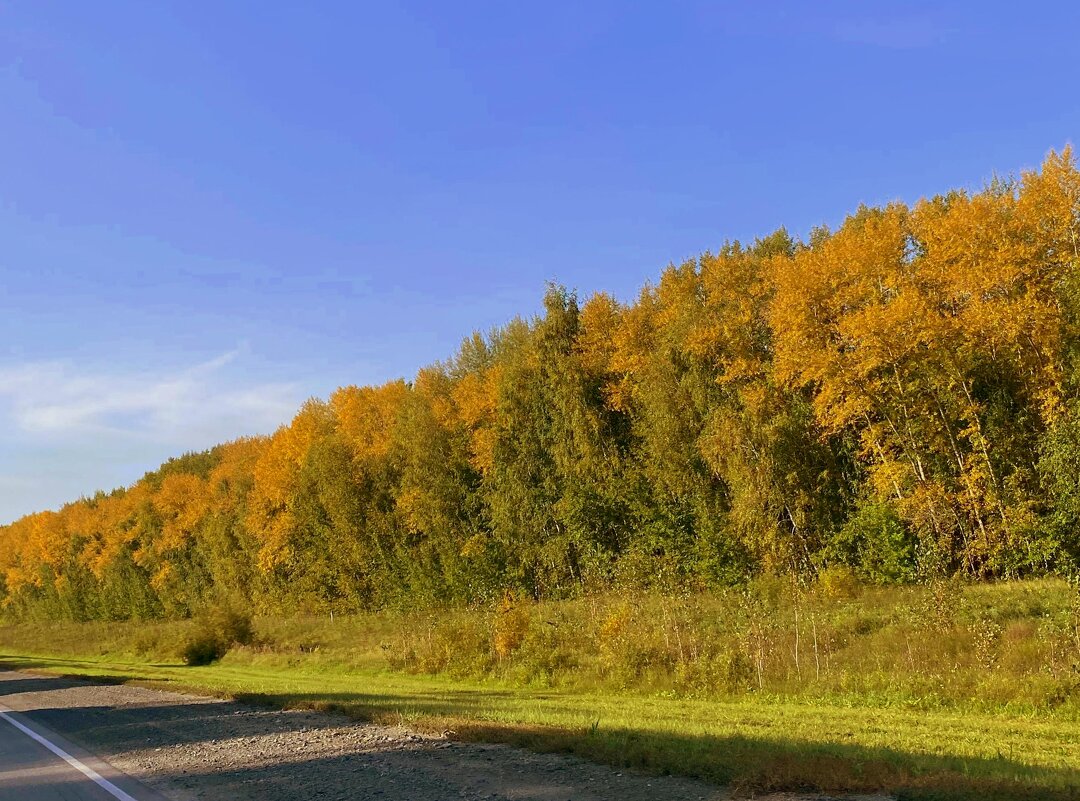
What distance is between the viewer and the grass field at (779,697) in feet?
28.9

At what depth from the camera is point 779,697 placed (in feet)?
58.6

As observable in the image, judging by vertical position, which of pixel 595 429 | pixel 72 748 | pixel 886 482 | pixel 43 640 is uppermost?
pixel 595 429

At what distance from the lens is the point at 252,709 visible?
1828cm

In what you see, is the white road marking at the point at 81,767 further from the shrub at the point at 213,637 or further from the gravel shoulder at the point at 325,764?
the shrub at the point at 213,637

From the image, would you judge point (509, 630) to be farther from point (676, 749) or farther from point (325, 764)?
point (676, 749)

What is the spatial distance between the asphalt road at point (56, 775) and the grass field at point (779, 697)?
15.7ft

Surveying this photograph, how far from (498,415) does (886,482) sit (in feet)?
74.7

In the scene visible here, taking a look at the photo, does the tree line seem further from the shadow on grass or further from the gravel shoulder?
the gravel shoulder

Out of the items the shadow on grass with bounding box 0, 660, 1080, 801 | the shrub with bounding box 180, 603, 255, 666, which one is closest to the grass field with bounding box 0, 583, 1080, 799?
the shadow on grass with bounding box 0, 660, 1080, 801

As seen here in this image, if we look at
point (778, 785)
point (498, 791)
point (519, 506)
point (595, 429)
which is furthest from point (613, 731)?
point (519, 506)

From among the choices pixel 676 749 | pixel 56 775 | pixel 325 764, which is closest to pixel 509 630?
pixel 325 764

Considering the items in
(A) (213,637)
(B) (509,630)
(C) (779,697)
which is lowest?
(A) (213,637)

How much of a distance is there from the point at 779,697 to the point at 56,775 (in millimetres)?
14659

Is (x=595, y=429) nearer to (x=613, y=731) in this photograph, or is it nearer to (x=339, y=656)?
(x=339, y=656)
